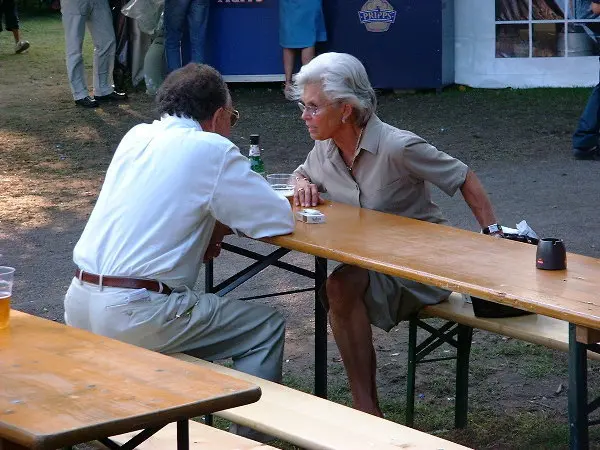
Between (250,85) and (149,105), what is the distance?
140 cm

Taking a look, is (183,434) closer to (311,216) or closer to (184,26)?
(311,216)

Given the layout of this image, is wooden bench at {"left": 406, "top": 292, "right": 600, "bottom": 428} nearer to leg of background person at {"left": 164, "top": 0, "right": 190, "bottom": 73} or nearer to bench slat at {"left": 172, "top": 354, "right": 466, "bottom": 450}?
bench slat at {"left": 172, "top": 354, "right": 466, "bottom": 450}

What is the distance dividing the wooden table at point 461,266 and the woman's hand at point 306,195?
6cm

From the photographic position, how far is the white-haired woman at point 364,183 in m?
4.37

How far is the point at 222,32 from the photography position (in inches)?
496

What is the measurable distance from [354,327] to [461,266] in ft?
2.65

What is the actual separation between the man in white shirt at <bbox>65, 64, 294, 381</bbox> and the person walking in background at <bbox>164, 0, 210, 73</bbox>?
8127 millimetres

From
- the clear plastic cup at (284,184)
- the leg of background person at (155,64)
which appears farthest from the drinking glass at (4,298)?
the leg of background person at (155,64)

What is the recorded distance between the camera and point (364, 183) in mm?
4645

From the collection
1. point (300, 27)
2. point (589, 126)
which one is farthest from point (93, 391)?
point (300, 27)

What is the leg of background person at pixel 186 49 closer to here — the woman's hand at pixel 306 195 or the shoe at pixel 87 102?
the shoe at pixel 87 102

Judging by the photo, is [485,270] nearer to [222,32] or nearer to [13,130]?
[13,130]

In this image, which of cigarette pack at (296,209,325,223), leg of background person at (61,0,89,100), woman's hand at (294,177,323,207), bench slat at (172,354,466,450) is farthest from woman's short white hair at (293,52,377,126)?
leg of background person at (61,0,89,100)

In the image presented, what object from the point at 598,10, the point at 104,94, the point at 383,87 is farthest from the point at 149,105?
the point at 598,10
